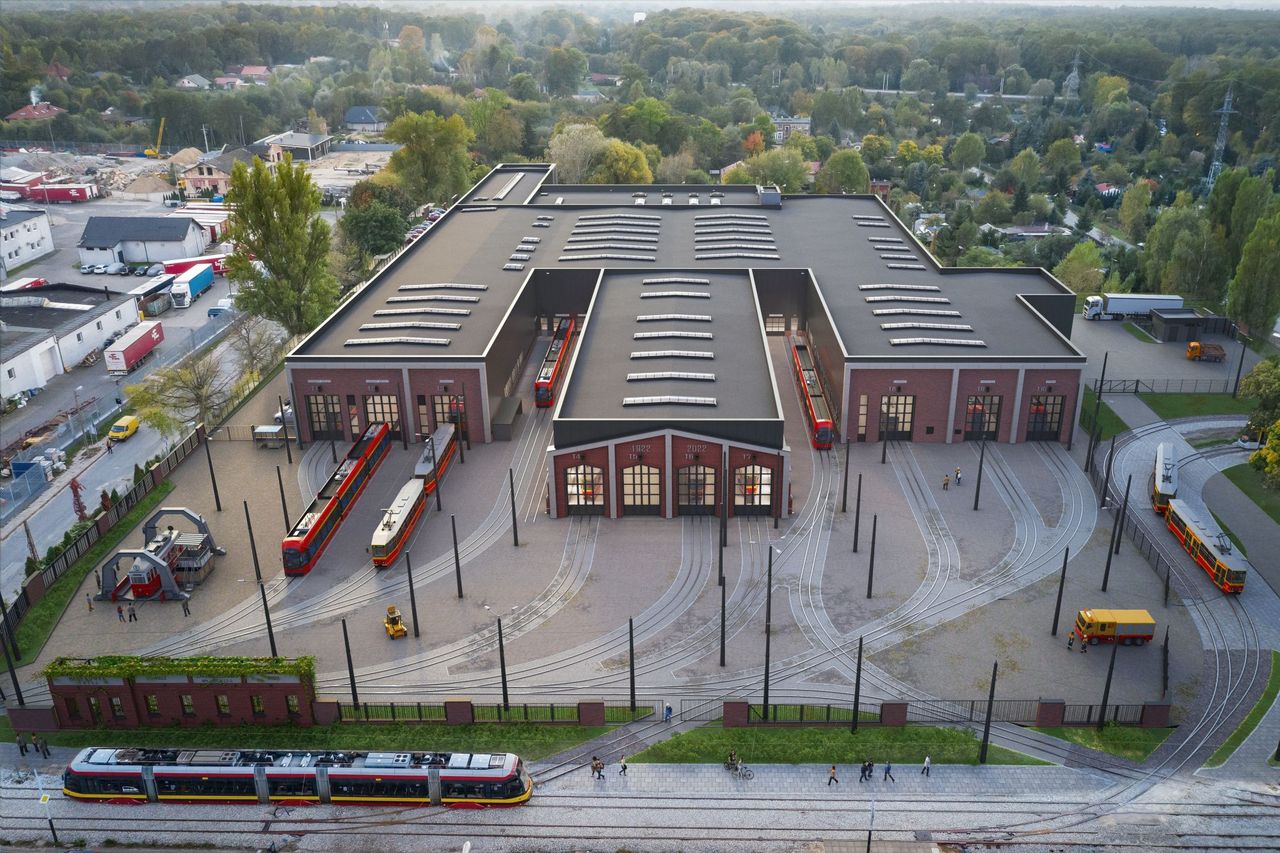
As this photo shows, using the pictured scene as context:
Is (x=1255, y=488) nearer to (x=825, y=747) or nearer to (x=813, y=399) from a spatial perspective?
(x=813, y=399)

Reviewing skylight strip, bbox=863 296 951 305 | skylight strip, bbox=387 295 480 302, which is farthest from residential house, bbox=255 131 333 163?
skylight strip, bbox=863 296 951 305

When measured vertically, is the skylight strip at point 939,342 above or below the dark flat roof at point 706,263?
below

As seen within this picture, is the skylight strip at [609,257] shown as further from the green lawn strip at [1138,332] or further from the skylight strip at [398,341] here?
the green lawn strip at [1138,332]

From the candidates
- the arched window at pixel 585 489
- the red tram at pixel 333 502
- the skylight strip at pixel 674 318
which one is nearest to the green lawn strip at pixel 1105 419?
the skylight strip at pixel 674 318

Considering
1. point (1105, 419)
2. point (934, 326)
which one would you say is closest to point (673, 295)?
point (934, 326)

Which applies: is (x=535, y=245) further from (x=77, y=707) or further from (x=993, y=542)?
(x=77, y=707)
